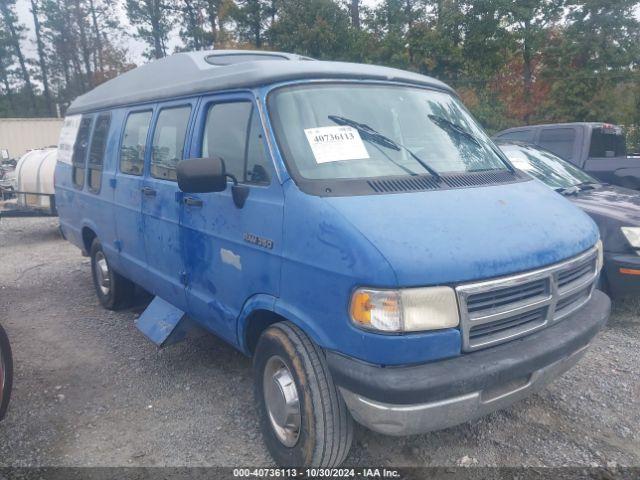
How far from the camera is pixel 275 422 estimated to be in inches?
122

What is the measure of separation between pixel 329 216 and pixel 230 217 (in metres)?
0.88

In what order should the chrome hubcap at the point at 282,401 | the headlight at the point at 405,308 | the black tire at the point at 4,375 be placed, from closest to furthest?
the headlight at the point at 405,308, the chrome hubcap at the point at 282,401, the black tire at the point at 4,375

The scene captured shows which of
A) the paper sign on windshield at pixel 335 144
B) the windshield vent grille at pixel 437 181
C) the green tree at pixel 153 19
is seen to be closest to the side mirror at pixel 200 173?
the paper sign on windshield at pixel 335 144

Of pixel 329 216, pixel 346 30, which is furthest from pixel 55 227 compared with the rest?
pixel 346 30

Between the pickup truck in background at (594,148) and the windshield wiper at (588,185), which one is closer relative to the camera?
the windshield wiper at (588,185)

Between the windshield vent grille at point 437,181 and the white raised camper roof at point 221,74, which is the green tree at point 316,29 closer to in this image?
the white raised camper roof at point 221,74

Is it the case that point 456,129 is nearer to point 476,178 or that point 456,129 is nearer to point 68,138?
point 476,178

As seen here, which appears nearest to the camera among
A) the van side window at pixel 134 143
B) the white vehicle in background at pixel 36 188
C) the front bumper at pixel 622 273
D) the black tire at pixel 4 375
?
the black tire at pixel 4 375

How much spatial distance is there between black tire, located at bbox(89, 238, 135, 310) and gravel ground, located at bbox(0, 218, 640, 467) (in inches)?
13.7

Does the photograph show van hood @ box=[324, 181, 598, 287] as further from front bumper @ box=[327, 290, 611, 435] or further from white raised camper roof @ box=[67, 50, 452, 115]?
white raised camper roof @ box=[67, 50, 452, 115]

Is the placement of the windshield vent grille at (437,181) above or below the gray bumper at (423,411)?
above

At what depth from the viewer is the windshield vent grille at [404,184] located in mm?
2852

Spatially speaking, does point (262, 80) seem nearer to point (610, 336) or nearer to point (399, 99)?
point (399, 99)

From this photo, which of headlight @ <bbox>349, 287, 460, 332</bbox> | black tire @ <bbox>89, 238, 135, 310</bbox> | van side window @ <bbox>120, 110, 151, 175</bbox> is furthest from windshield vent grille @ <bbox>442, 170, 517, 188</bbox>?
black tire @ <bbox>89, 238, 135, 310</bbox>
